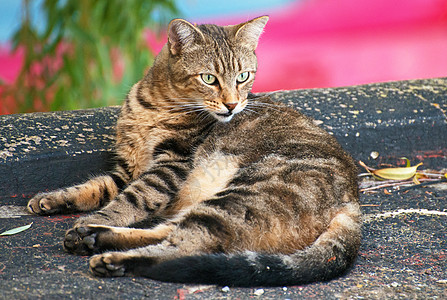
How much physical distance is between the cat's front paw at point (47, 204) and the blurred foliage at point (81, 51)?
138 cm

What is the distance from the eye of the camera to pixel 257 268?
5.12 feet

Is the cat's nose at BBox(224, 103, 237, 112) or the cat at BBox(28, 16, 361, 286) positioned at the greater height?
the cat's nose at BBox(224, 103, 237, 112)

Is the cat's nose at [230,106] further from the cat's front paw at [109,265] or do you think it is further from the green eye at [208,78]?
the cat's front paw at [109,265]

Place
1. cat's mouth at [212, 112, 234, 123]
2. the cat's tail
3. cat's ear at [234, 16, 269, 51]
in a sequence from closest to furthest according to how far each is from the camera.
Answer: the cat's tail, cat's mouth at [212, 112, 234, 123], cat's ear at [234, 16, 269, 51]

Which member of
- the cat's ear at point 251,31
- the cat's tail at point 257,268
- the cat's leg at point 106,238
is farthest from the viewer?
the cat's ear at point 251,31

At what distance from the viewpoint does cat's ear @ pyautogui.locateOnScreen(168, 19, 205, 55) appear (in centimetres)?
229

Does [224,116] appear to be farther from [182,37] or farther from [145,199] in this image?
[145,199]

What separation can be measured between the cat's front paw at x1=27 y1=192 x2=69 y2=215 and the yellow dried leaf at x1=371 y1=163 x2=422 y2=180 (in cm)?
150

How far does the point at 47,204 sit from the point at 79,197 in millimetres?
131

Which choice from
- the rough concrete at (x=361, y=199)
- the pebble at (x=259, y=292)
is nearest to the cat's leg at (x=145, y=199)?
the rough concrete at (x=361, y=199)

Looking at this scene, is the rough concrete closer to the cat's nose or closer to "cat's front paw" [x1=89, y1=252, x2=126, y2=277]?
"cat's front paw" [x1=89, y1=252, x2=126, y2=277]

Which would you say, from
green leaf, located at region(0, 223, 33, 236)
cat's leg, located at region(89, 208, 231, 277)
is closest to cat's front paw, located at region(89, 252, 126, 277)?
cat's leg, located at region(89, 208, 231, 277)

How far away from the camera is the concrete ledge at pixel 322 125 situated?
2408 millimetres

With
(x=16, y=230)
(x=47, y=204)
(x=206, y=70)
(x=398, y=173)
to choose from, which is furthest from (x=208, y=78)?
(x=398, y=173)
